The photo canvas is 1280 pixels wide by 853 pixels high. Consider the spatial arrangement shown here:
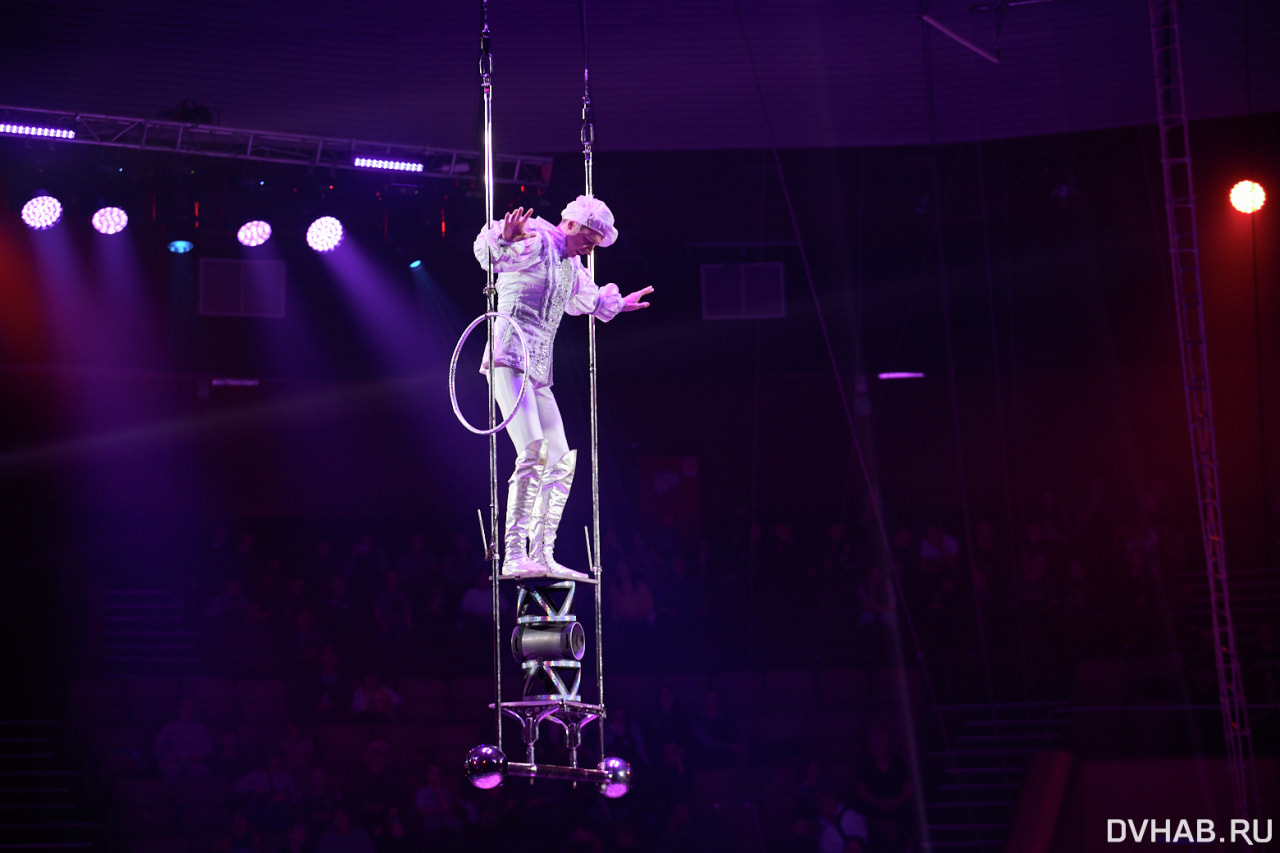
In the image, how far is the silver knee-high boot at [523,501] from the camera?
5.30m

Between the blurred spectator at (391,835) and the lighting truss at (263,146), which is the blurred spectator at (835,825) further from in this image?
the lighting truss at (263,146)

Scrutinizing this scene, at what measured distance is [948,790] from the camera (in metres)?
10.3

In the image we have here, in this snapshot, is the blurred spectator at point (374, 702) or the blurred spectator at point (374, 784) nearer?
the blurred spectator at point (374, 784)

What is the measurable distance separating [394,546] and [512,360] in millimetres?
9329

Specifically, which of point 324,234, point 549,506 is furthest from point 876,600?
point 549,506

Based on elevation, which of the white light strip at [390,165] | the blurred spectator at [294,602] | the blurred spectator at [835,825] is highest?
the white light strip at [390,165]

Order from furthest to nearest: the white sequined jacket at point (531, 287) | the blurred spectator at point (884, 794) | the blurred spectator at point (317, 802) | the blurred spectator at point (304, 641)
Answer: the blurred spectator at point (304, 641) < the blurred spectator at point (884, 794) < the blurred spectator at point (317, 802) < the white sequined jacket at point (531, 287)

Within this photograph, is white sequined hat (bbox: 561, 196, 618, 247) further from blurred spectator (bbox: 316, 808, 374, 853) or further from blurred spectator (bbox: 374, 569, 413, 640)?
blurred spectator (bbox: 374, 569, 413, 640)

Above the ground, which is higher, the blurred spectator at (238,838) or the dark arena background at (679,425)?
the dark arena background at (679,425)

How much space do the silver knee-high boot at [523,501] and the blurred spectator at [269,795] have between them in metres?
4.87

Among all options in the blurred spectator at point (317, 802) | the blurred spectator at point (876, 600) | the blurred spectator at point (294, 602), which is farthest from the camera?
the blurred spectator at point (294, 602)

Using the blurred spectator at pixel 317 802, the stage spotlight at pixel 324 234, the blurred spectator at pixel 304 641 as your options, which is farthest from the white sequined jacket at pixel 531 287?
the blurred spectator at pixel 304 641

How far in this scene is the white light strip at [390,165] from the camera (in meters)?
10.0

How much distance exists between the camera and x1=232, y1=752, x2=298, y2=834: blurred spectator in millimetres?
9336
